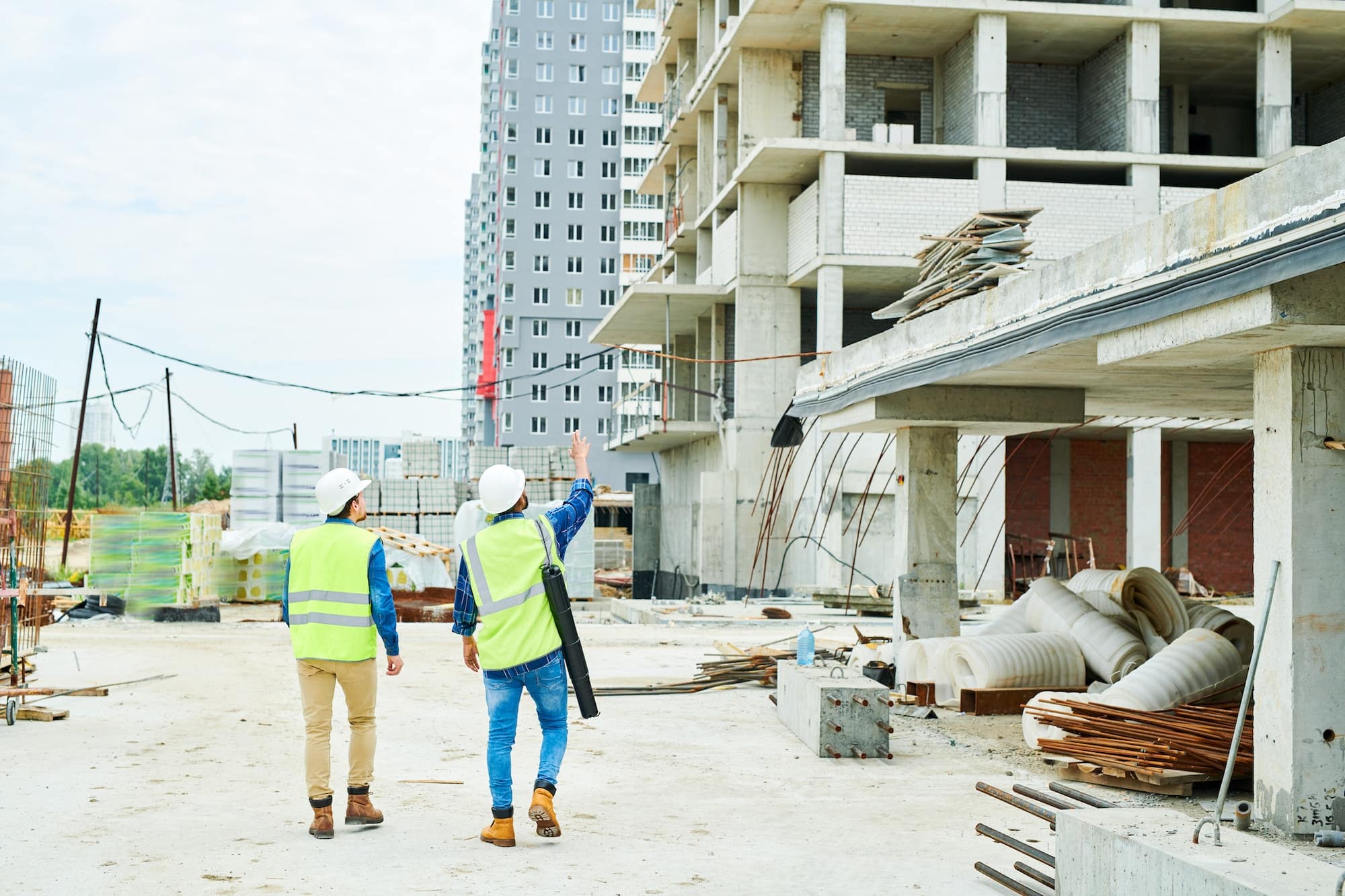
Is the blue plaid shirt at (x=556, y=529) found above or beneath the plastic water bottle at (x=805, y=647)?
above

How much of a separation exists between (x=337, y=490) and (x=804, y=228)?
24.2 m

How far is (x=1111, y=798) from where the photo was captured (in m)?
8.02

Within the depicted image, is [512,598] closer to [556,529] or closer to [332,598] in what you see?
[556,529]

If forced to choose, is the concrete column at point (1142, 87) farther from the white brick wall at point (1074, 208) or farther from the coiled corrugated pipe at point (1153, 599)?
the coiled corrugated pipe at point (1153, 599)

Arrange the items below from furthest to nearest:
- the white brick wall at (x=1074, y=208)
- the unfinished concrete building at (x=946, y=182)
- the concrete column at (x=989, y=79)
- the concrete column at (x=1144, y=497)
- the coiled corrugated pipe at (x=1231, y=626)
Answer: the concrete column at (x=1144, y=497)
the concrete column at (x=989, y=79)
the white brick wall at (x=1074, y=208)
the unfinished concrete building at (x=946, y=182)
the coiled corrugated pipe at (x=1231, y=626)

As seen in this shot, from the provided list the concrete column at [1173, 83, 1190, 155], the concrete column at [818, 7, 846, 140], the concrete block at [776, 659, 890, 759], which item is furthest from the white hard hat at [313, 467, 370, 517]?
the concrete column at [1173, 83, 1190, 155]

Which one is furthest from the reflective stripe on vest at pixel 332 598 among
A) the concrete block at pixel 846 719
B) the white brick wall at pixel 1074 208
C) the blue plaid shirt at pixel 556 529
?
the white brick wall at pixel 1074 208

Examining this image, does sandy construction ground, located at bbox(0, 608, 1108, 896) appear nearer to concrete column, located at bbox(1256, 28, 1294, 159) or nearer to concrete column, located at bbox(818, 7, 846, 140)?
concrete column, located at bbox(818, 7, 846, 140)

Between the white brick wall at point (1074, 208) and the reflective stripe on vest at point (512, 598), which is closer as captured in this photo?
the reflective stripe on vest at point (512, 598)

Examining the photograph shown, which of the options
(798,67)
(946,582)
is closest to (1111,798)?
(946,582)

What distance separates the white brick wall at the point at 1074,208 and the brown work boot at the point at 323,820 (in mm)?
24380

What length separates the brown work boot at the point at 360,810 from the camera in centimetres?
680

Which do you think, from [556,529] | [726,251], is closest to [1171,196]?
[726,251]

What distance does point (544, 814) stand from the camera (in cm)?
651
